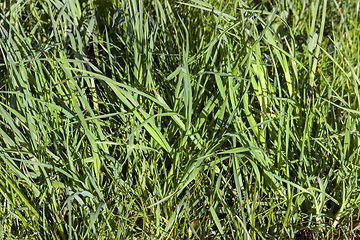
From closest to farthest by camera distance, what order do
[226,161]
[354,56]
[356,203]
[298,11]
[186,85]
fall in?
[186,85]
[356,203]
[226,161]
[354,56]
[298,11]

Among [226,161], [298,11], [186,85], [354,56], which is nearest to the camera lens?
[186,85]

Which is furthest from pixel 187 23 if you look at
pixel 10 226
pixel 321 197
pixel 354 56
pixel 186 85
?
pixel 10 226

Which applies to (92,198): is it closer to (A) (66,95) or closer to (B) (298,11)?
(A) (66,95)

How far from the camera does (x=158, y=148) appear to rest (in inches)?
36.4

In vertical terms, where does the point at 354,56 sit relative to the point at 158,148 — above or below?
above

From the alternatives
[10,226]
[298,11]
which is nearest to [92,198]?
[10,226]

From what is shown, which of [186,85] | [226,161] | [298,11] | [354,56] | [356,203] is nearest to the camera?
[186,85]

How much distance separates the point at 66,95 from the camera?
95 centimetres

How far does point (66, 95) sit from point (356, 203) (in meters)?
1.00

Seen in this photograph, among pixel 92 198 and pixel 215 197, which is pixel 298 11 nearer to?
pixel 215 197

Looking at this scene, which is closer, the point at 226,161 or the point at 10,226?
the point at 10,226

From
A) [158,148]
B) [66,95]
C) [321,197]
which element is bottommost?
[321,197]

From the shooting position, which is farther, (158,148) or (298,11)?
(298,11)

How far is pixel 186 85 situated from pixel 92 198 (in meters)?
0.42
